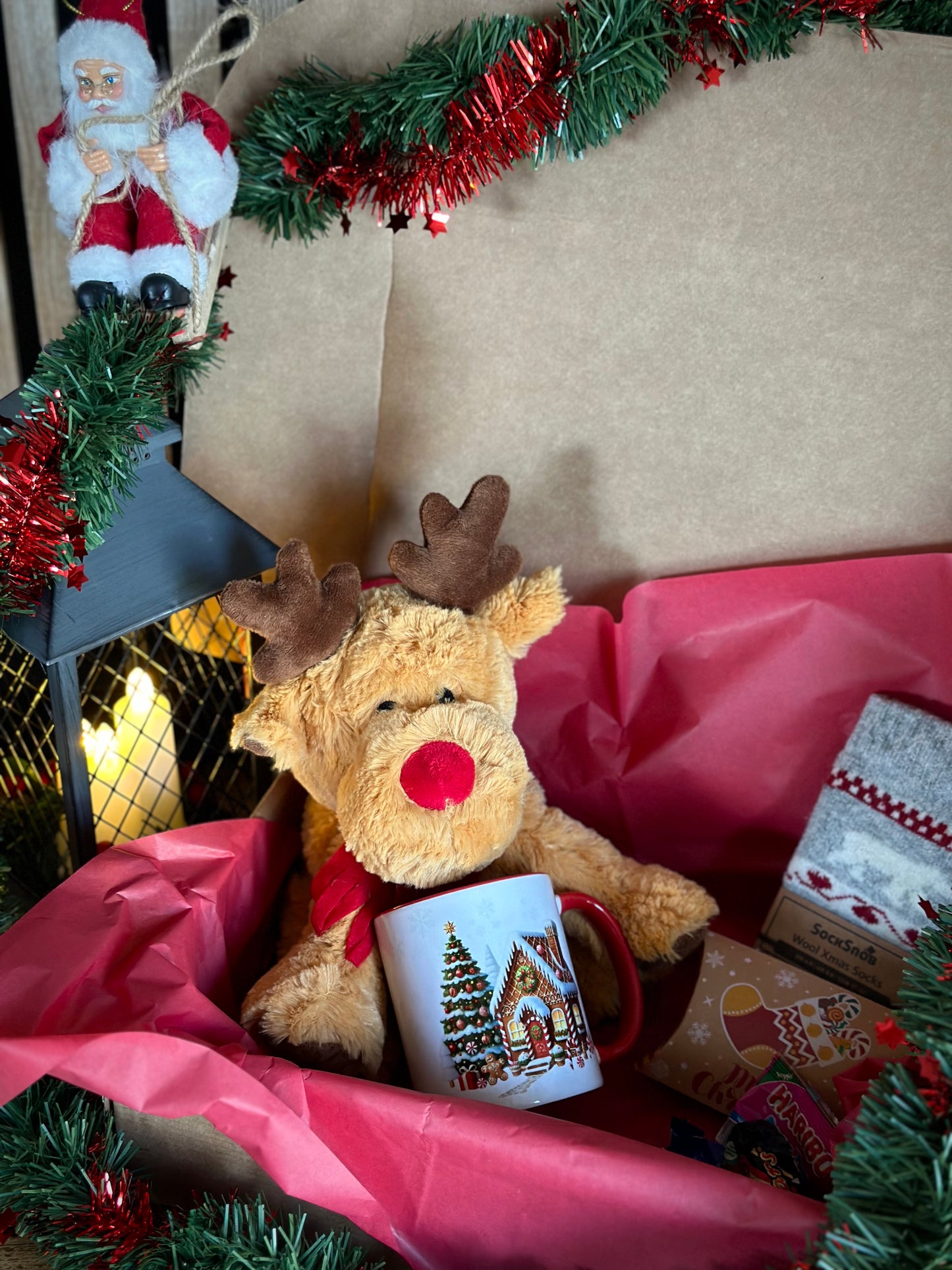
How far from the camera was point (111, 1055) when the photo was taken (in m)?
0.60

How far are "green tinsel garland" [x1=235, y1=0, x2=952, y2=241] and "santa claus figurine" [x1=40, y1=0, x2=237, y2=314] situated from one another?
0.43 feet

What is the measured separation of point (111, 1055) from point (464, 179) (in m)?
0.78

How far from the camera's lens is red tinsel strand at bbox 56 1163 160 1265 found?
2.12ft

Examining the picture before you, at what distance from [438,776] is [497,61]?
63 cm

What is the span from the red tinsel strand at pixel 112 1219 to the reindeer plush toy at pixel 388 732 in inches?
5.3

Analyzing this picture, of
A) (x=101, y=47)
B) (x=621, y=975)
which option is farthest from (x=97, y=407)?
(x=621, y=975)

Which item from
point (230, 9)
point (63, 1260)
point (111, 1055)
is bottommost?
point (63, 1260)

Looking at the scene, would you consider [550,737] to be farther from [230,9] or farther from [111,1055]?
[230,9]

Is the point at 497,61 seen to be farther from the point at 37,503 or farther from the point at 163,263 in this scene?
the point at 37,503

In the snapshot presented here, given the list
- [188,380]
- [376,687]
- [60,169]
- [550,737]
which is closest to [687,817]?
[550,737]

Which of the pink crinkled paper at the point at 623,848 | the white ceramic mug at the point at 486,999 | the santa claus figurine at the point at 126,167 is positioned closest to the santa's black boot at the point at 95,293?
the santa claus figurine at the point at 126,167

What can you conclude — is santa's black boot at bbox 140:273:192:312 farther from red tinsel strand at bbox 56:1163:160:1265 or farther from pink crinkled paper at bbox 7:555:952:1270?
red tinsel strand at bbox 56:1163:160:1265

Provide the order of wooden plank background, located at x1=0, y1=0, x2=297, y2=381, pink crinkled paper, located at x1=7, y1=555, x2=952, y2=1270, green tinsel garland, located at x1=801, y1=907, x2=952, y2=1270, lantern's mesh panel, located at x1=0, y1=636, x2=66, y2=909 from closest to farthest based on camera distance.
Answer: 1. green tinsel garland, located at x1=801, y1=907, x2=952, y2=1270
2. pink crinkled paper, located at x1=7, y1=555, x2=952, y2=1270
3. lantern's mesh panel, located at x1=0, y1=636, x2=66, y2=909
4. wooden plank background, located at x1=0, y1=0, x2=297, y2=381

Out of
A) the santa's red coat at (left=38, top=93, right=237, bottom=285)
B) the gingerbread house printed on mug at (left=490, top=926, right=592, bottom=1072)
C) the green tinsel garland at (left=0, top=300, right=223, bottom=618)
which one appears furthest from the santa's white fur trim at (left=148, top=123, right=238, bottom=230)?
the gingerbread house printed on mug at (left=490, top=926, right=592, bottom=1072)
